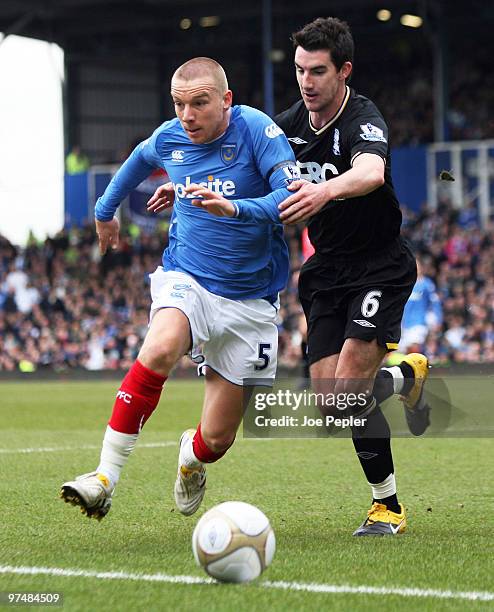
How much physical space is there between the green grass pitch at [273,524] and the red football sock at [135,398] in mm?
529

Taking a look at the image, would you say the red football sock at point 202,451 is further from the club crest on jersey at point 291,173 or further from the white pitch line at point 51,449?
the white pitch line at point 51,449

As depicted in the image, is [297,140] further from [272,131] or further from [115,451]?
[115,451]

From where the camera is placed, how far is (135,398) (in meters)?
5.50

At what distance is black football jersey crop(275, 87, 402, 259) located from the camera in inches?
241

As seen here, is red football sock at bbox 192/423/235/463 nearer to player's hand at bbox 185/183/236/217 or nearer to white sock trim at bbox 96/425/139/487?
white sock trim at bbox 96/425/139/487

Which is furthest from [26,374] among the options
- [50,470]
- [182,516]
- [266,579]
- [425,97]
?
[266,579]

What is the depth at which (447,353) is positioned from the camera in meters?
21.5

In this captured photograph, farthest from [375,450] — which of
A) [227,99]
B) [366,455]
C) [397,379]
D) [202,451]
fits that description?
[227,99]

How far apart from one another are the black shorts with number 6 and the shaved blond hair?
3.74ft

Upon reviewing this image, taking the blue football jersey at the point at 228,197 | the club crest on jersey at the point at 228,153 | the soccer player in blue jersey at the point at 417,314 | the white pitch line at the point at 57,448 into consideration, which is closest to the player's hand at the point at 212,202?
the blue football jersey at the point at 228,197

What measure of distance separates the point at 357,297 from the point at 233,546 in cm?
205

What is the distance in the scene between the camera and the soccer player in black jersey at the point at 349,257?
6.06m

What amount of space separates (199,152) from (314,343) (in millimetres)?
1163

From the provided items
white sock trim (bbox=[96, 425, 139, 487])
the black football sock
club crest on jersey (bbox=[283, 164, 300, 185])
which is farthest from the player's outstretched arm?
the black football sock
